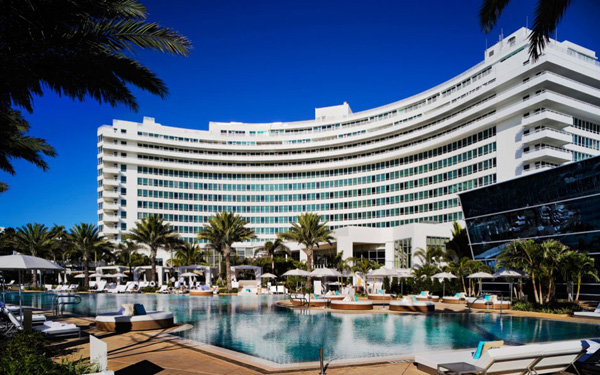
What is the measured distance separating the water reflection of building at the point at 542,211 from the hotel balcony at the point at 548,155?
1743cm

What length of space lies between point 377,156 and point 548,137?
95.8 feet

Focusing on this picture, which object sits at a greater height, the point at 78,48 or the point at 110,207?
the point at 78,48

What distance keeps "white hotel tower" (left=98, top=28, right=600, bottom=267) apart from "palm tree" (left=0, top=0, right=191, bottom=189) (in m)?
42.2

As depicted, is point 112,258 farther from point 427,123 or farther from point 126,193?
point 427,123

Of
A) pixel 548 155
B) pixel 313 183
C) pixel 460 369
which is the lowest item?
pixel 460 369

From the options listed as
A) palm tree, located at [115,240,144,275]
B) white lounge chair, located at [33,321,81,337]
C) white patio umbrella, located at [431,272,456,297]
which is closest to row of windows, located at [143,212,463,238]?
palm tree, located at [115,240,144,275]

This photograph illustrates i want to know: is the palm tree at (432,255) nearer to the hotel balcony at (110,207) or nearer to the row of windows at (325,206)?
the row of windows at (325,206)

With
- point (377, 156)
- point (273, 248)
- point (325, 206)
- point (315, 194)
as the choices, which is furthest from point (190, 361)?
point (315, 194)

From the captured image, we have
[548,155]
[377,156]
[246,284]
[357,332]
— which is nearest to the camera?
[357,332]

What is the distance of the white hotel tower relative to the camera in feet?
169

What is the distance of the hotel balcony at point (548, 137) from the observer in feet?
161

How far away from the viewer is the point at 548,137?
49.2 meters

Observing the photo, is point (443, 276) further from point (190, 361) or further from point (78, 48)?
point (78, 48)

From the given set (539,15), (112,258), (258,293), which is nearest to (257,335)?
(539,15)
